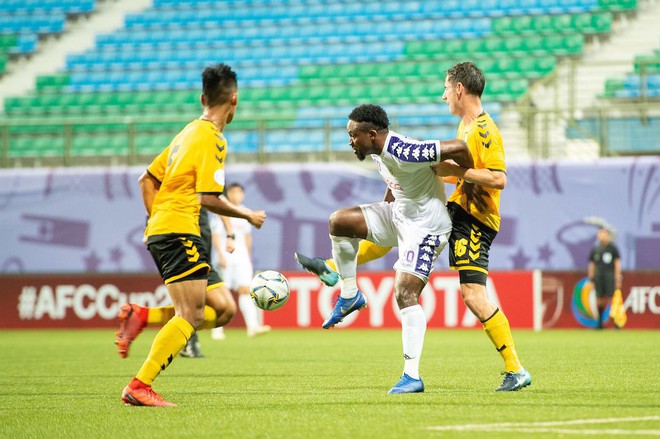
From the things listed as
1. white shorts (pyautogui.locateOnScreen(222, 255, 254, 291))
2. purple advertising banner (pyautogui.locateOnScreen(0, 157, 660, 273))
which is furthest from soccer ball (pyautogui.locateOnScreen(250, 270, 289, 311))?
purple advertising banner (pyautogui.locateOnScreen(0, 157, 660, 273))

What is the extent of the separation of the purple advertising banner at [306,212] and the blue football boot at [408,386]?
12.0 metres

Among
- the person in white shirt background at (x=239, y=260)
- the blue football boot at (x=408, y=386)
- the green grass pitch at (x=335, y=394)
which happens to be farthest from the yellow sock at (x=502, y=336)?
the person in white shirt background at (x=239, y=260)

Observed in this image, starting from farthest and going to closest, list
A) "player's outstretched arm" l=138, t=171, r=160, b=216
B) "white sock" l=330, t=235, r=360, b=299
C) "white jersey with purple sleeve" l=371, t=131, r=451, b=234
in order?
"white sock" l=330, t=235, r=360, b=299
"white jersey with purple sleeve" l=371, t=131, r=451, b=234
"player's outstretched arm" l=138, t=171, r=160, b=216

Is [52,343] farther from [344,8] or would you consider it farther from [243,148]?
[344,8]

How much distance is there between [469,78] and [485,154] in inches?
23.2

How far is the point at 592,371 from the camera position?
9.49 meters

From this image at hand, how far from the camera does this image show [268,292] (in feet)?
26.8

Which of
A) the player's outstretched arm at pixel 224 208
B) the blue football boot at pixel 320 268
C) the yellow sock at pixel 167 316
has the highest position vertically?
the player's outstretched arm at pixel 224 208

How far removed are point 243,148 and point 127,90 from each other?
457 centimetres

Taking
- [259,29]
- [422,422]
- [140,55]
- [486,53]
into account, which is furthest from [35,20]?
[422,422]

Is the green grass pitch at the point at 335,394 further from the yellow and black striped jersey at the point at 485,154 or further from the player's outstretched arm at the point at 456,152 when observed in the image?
the player's outstretched arm at the point at 456,152

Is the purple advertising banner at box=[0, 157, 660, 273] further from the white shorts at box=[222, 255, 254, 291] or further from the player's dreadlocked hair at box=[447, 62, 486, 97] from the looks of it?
the player's dreadlocked hair at box=[447, 62, 486, 97]

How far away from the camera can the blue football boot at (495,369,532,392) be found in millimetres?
7582

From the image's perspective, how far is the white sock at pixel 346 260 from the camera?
808 cm
